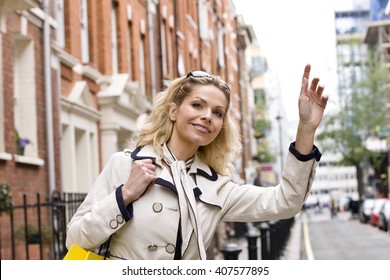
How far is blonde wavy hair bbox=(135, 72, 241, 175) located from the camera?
2545 millimetres

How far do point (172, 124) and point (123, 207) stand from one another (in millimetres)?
326

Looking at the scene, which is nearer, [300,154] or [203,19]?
[300,154]

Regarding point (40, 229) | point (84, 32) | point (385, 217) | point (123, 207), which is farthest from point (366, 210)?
point (123, 207)

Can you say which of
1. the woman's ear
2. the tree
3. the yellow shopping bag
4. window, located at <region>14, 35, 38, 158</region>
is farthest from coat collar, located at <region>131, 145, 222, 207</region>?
the tree

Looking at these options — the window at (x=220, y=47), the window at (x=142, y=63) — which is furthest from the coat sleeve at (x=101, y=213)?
the window at (x=142, y=63)

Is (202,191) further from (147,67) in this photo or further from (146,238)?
(147,67)

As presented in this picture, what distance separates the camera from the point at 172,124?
2.59m

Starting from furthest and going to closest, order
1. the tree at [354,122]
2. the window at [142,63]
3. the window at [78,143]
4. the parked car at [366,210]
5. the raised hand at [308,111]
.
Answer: the parked car at [366,210] < the tree at [354,122] < the window at [142,63] < the window at [78,143] < the raised hand at [308,111]

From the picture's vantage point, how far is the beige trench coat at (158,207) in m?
2.42

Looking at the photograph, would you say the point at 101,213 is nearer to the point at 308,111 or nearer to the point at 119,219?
the point at 119,219

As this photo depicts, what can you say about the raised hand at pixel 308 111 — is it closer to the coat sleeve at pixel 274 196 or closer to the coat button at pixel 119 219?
the coat sleeve at pixel 274 196

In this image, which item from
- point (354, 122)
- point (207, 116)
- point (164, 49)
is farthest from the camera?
point (354, 122)

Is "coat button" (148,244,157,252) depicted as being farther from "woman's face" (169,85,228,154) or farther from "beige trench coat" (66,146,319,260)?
"woman's face" (169,85,228,154)
